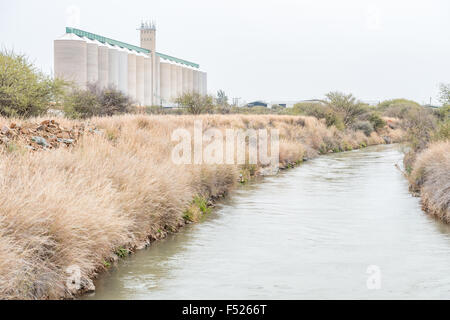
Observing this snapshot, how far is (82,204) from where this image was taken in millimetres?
7609

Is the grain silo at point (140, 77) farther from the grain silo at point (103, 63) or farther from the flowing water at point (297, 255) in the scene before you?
the flowing water at point (297, 255)

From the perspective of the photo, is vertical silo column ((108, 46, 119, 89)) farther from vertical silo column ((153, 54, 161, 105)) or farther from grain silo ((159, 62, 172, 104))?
grain silo ((159, 62, 172, 104))

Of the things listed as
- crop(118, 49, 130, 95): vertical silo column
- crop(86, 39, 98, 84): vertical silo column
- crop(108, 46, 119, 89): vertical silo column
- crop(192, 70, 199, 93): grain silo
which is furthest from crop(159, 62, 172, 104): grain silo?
crop(86, 39, 98, 84): vertical silo column

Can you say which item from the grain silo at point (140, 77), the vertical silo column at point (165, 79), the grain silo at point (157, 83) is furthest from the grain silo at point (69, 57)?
the vertical silo column at point (165, 79)

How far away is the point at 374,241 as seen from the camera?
34.7 feet

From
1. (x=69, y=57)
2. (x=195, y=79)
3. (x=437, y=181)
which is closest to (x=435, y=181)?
(x=437, y=181)

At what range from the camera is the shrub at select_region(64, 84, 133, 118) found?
2612 cm

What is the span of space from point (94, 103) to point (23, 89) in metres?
10.1

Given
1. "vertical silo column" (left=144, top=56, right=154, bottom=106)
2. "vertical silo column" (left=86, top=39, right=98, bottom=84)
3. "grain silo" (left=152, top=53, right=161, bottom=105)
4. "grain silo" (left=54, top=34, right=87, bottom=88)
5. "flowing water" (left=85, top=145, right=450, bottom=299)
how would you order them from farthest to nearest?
"grain silo" (left=152, top=53, right=161, bottom=105), "vertical silo column" (left=144, top=56, right=154, bottom=106), "vertical silo column" (left=86, top=39, right=98, bottom=84), "grain silo" (left=54, top=34, right=87, bottom=88), "flowing water" (left=85, top=145, right=450, bottom=299)

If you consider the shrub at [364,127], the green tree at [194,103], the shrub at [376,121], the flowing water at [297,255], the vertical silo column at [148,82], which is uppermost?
the vertical silo column at [148,82]

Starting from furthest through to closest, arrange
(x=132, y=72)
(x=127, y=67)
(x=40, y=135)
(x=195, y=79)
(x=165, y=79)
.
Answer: (x=195, y=79)
(x=165, y=79)
(x=132, y=72)
(x=127, y=67)
(x=40, y=135)

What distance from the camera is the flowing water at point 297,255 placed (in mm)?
7539

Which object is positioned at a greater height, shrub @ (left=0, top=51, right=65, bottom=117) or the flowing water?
shrub @ (left=0, top=51, right=65, bottom=117)

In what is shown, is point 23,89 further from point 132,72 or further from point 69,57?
point 132,72
